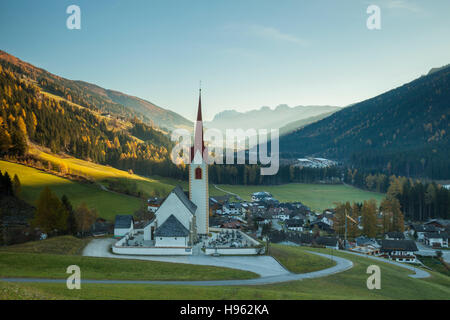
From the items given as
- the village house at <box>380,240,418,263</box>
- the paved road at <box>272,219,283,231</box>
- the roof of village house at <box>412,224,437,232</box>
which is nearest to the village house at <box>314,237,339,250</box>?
the village house at <box>380,240,418,263</box>

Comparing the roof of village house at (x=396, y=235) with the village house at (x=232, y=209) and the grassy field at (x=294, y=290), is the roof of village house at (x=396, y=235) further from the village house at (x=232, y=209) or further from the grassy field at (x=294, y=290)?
the village house at (x=232, y=209)

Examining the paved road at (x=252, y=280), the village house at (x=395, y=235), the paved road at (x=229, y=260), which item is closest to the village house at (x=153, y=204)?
the paved road at (x=229, y=260)

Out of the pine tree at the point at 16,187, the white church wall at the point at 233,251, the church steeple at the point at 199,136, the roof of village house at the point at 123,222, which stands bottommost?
the white church wall at the point at 233,251

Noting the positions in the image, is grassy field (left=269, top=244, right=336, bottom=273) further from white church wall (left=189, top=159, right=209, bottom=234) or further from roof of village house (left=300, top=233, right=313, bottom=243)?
roof of village house (left=300, top=233, right=313, bottom=243)

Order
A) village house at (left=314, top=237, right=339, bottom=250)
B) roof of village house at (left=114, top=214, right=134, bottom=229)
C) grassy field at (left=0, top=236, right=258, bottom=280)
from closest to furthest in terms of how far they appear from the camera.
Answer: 1. grassy field at (left=0, top=236, right=258, bottom=280)
2. roof of village house at (left=114, top=214, right=134, bottom=229)
3. village house at (left=314, top=237, right=339, bottom=250)

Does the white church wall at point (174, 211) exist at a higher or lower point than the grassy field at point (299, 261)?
higher

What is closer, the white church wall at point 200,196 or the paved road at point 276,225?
the white church wall at point 200,196

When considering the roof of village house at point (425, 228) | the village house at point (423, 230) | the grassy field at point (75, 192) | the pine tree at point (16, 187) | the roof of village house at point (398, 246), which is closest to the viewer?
the roof of village house at point (398, 246)
